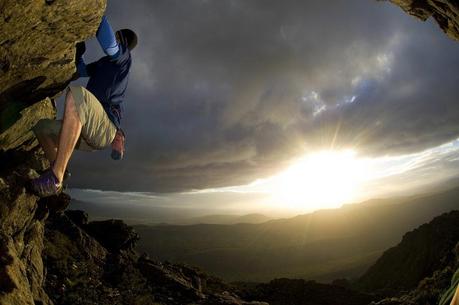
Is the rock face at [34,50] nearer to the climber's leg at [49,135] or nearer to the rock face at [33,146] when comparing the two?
the rock face at [33,146]

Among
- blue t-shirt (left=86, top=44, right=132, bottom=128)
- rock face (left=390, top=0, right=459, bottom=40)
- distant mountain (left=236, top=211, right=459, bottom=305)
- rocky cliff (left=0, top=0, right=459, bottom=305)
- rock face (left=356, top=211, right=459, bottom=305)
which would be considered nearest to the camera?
blue t-shirt (left=86, top=44, right=132, bottom=128)

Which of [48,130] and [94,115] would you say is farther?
[48,130]

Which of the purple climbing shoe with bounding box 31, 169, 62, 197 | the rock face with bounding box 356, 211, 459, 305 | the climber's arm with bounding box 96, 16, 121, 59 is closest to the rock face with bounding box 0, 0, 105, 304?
the climber's arm with bounding box 96, 16, 121, 59

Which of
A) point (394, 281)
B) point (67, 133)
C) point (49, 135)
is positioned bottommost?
point (394, 281)

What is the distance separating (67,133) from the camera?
564cm

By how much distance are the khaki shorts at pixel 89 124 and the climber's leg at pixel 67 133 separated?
0.08 metres

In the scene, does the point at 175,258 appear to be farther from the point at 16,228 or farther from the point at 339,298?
the point at 16,228

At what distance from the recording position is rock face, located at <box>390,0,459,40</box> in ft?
34.0

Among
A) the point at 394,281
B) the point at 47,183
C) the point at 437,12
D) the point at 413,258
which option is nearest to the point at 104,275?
the point at 47,183

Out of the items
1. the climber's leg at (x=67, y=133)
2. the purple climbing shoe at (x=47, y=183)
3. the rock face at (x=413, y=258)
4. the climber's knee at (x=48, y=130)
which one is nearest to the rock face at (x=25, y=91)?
the climber's knee at (x=48, y=130)

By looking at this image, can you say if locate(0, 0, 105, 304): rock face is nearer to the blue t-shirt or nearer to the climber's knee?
the blue t-shirt

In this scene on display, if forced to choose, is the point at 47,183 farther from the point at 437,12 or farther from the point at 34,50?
the point at 437,12

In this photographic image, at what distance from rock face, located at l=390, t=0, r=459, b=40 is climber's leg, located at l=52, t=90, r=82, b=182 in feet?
34.1

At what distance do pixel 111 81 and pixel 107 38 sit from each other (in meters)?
1.06
